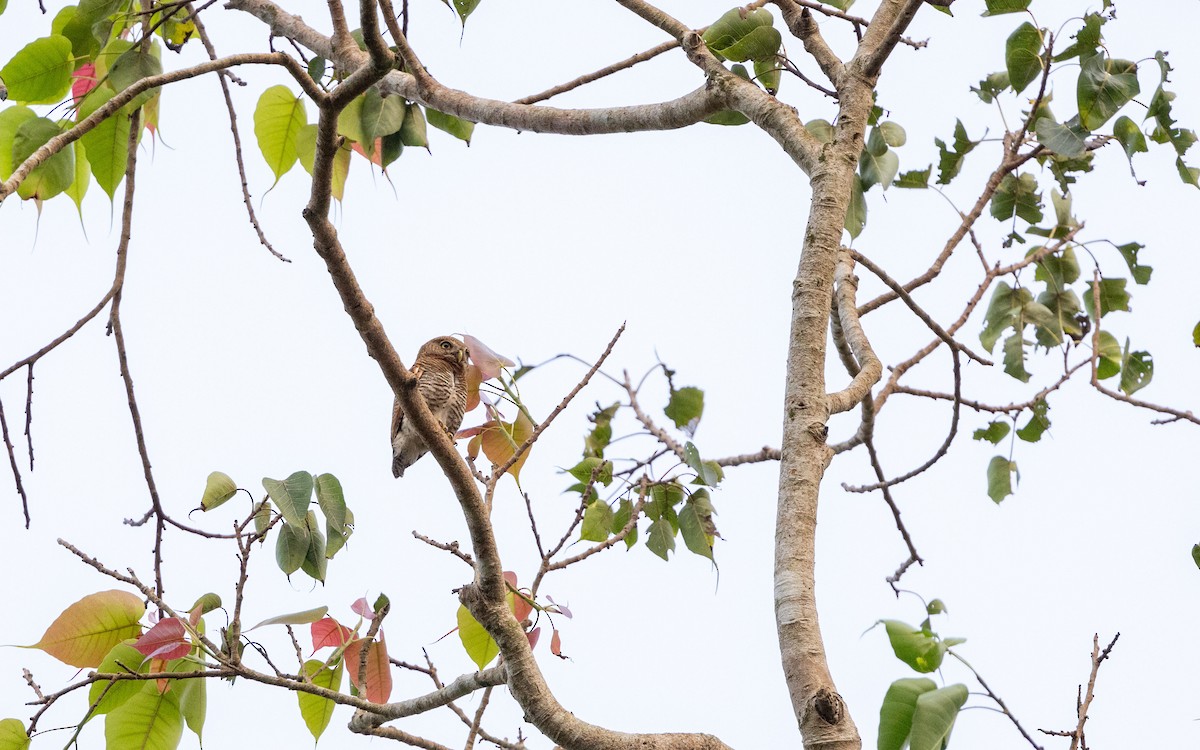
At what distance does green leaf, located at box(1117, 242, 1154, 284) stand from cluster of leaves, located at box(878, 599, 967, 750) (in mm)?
1610

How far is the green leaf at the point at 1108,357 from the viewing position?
2779mm

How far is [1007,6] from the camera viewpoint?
2018mm

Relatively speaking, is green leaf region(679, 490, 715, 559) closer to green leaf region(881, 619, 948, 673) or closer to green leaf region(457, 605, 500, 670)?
green leaf region(457, 605, 500, 670)

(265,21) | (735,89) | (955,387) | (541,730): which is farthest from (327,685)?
(265,21)

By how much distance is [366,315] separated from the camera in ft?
5.00

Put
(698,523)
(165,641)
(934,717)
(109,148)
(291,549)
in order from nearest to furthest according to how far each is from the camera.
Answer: (934,717) → (165,641) → (291,549) → (698,523) → (109,148)

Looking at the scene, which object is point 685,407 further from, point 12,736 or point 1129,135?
point 12,736

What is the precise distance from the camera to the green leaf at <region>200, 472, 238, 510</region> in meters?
1.76

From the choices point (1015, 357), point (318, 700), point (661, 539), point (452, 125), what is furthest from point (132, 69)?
point (1015, 357)

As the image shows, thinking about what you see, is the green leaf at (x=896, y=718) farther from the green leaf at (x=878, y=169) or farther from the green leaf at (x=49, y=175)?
the green leaf at (x=49, y=175)

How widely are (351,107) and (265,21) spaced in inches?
31.4

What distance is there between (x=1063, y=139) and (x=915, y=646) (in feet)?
3.96

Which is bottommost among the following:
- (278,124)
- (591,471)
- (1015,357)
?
(591,471)

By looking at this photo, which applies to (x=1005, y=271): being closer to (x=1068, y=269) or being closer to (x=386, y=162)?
(x=1068, y=269)
